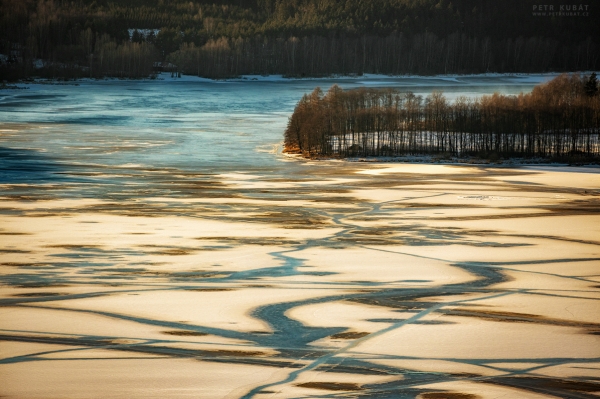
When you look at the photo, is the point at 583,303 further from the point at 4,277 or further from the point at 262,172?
the point at 262,172

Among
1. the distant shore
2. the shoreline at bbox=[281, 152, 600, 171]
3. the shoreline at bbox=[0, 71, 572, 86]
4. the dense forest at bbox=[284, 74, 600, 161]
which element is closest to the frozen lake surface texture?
the shoreline at bbox=[281, 152, 600, 171]

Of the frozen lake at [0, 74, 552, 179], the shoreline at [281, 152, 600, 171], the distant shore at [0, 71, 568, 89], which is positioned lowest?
the shoreline at [281, 152, 600, 171]

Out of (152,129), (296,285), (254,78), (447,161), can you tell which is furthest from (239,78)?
(296,285)

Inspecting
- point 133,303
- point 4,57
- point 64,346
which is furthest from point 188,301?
point 4,57

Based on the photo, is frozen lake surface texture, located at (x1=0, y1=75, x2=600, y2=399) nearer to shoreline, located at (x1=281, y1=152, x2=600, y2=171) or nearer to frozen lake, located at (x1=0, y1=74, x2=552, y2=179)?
frozen lake, located at (x1=0, y1=74, x2=552, y2=179)

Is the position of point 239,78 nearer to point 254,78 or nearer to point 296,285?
point 254,78
